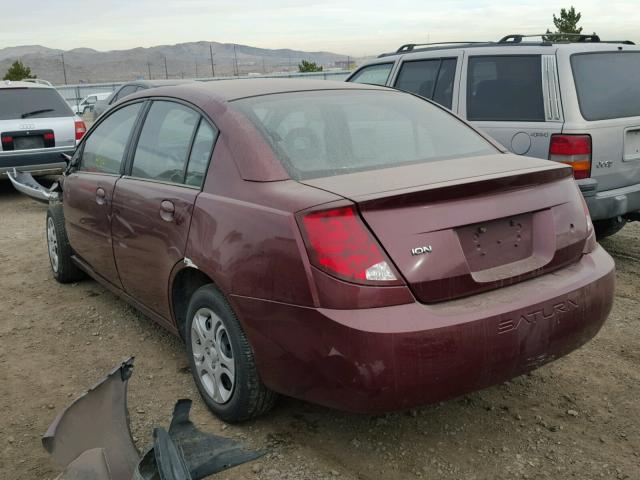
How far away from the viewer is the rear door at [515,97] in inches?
205

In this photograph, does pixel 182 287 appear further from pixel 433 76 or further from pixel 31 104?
pixel 31 104

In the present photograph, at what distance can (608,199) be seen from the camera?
5086 mm

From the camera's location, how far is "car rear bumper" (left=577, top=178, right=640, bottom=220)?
4.97m

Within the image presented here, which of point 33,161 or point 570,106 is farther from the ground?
point 570,106

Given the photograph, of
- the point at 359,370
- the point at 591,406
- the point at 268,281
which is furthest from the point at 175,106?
the point at 591,406

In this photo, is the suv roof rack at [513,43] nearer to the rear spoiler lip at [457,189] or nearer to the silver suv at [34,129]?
the rear spoiler lip at [457,189]

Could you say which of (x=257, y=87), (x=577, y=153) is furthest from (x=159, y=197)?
(x=577, y=153)

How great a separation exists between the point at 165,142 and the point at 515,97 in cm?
315

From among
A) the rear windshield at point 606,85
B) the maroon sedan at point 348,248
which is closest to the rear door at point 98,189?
the maroon sedan at point 348,248

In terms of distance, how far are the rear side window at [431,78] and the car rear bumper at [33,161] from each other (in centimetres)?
496

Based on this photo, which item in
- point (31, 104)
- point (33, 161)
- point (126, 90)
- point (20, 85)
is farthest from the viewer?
point (126, 90)

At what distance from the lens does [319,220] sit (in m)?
2.52

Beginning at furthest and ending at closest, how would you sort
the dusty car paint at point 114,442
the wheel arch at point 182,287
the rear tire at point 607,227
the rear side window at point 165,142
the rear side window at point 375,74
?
the rear side window at point 375,74 < the rear tire at point 607,227 < the rear side window at point 165,142 < the wheel arch at point 182,287 < the dusty car paint at point 114,442

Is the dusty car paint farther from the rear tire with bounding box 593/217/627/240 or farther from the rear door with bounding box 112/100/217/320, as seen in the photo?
the rear tire with bounding box 593/217/627/240
